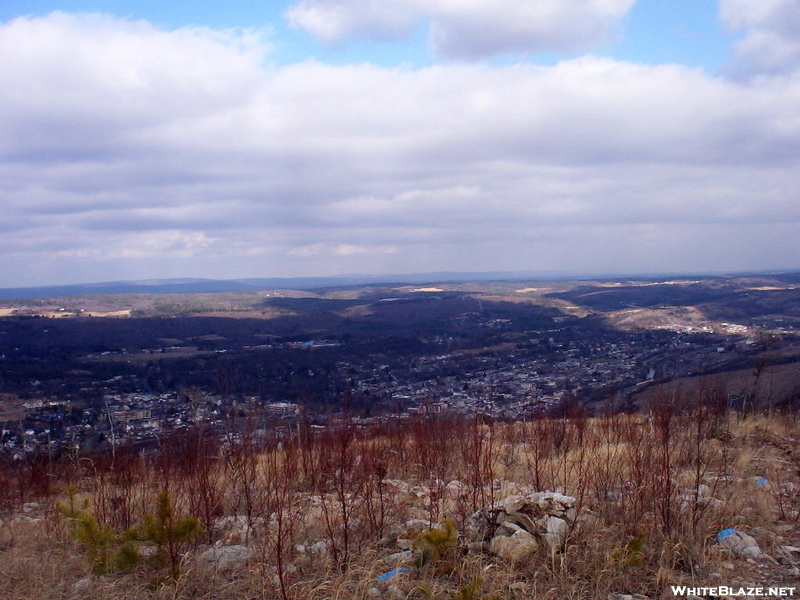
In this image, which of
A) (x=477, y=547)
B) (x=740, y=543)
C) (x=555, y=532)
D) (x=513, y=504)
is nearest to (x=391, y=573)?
(x=477, y=547)

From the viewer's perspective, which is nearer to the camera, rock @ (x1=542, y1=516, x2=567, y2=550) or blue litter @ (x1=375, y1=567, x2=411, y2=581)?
blue litter @ (x1=375, y1=567, x2=411, y2=581)

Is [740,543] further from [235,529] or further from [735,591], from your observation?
[235,529]

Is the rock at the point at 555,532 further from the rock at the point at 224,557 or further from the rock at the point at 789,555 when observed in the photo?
the rock at the point at 224,557

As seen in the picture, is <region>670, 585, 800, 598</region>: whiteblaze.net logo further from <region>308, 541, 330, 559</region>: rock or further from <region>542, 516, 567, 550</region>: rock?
<region>308, 541, 330, 559</region>: rock

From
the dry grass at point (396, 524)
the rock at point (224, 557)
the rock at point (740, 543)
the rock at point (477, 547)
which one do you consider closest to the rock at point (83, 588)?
the dry grass at point (396, 524)

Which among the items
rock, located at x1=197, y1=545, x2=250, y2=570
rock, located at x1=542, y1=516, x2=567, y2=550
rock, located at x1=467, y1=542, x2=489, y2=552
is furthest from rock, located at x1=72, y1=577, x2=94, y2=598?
rock, located at x1=542, y1=516, x2=567, y2=550

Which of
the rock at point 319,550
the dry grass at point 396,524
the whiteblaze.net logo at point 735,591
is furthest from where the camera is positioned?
the rock at point 319,550

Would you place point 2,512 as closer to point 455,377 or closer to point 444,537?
point 444,537
